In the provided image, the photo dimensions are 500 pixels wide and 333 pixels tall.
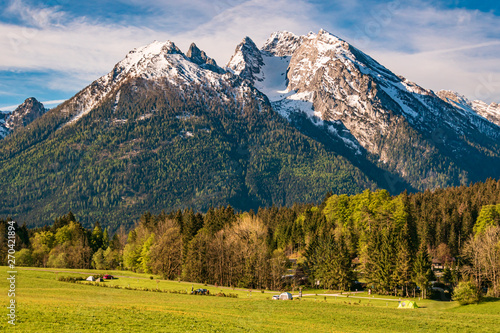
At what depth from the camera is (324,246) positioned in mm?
122062

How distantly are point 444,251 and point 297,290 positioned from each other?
4862 cm

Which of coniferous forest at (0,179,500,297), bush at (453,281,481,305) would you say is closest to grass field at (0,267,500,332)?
bush at (453,281,481,305)

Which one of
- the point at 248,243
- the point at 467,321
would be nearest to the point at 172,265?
the point at 248,243

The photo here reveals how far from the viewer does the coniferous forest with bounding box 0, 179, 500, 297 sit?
10638 cm

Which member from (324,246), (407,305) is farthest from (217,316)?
(324,246)

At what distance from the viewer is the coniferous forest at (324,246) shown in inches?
4188

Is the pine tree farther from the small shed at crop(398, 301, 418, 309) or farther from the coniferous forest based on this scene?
the small shed at crop(398, 301, 418, 309)

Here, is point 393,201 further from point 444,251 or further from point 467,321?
point 467,321

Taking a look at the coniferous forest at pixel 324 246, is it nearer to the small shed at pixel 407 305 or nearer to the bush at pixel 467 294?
the bush at pixel 467 294

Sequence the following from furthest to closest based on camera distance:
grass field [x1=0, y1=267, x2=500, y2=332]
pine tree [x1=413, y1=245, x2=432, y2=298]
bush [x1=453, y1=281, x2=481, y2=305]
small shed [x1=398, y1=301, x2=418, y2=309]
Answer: pine tree [x1=413, y1=245, x2=432, y2=298] → bush [x1=453, y1=281, x2=481, y2=305] → small shed [x1=398, y1=301, x2=418, y2=309] → grass field [x1=0, y1=267, x2=500, y2=332]

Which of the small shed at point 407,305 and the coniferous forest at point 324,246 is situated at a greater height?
the coniferous forest at point 324,246

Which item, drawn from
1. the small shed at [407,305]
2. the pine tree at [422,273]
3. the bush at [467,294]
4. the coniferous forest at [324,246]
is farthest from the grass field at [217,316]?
the coniferous forest at [324,246]

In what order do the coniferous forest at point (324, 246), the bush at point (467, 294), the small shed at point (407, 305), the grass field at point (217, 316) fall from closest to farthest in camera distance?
the grass field at point (217, 316) < the small shed at point (407, 305) < the bush at point (467, 294) < the coniferous forest at point (324, 246)

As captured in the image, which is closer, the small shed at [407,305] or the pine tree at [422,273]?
the small shed at [407,305]
